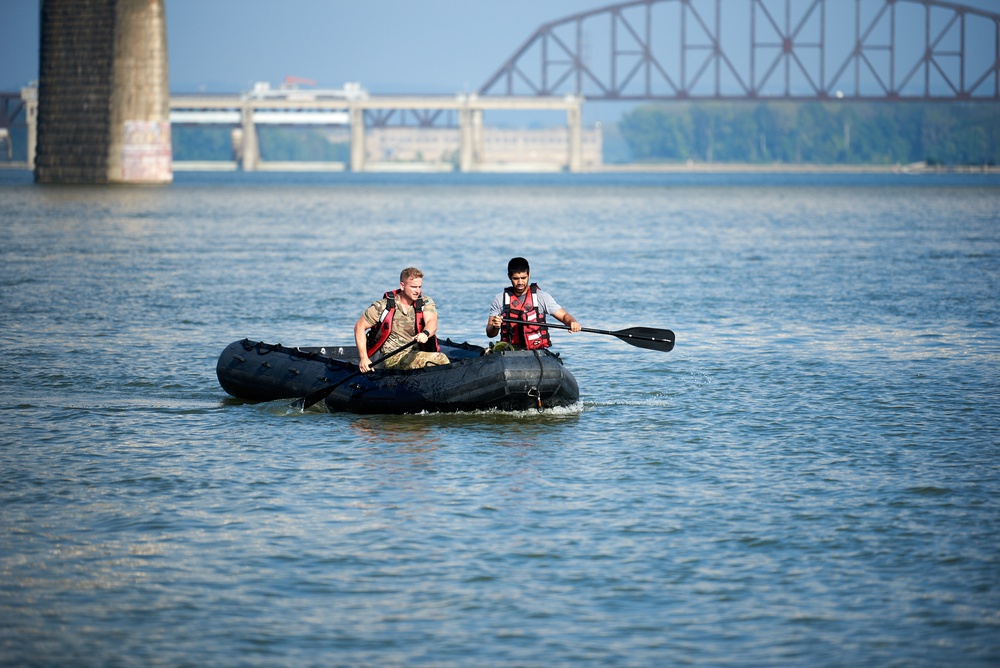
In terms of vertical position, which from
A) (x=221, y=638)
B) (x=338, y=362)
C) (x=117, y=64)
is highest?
(x=117, y=64)

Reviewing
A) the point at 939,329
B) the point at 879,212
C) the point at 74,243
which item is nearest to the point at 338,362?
the point at 939,329

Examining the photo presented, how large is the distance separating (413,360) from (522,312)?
117cm

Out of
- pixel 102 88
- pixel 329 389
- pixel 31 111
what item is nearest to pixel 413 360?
pixel 329 389

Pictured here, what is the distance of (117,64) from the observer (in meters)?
88.4

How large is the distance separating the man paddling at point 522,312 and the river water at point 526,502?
0.81 m

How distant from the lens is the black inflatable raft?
13.2 metres

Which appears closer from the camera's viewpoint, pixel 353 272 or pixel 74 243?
pixel 353 272

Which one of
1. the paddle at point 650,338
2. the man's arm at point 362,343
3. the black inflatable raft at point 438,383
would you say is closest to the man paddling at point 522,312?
the black inflatable raft at point 438,383

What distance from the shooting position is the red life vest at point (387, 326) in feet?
43.8

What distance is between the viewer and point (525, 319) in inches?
528

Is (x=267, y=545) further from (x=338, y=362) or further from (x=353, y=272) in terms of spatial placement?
(x=353, y=272)

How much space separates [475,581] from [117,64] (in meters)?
85.1

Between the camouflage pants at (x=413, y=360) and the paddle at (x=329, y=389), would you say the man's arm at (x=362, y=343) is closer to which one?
the paddle at (x=329, y=389)

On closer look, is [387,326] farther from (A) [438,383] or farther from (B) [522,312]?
(B) [522,312]
